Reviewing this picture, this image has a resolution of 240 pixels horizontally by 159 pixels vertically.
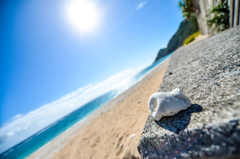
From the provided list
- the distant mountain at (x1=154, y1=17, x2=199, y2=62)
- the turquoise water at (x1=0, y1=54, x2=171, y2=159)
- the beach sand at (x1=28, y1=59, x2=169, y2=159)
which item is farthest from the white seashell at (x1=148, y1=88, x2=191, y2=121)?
the distant mountain at (x1=154, y1=17, x2=199, y2=62)

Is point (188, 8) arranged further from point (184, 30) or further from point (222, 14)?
point (184, 30)

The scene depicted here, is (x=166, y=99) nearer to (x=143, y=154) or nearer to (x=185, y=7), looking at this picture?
(x=143, y=154)

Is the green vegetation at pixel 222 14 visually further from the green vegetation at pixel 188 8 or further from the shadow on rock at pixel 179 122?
the shadow on rock at pixel 179 122

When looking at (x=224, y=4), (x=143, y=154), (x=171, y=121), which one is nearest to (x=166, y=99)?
(x=171, y=121)

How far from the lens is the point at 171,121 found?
0.98 m

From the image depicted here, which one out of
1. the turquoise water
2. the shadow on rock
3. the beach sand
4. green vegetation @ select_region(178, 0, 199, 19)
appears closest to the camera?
the shadow on rock

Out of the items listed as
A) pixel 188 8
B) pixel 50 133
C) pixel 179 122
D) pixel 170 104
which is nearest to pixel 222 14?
pixel 188 8

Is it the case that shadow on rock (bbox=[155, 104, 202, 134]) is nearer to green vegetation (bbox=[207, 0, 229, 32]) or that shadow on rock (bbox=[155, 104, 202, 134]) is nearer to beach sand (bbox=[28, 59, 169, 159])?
beach sand (bbox=[28, 59, 169, 159])

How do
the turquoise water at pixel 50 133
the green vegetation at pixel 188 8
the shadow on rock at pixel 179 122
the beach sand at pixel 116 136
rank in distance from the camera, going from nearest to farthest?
the shadow on rock at pixel 179 122, the beach sand at pixel 116 136, the green vegetation at pixel 188 8, the turquoise water at pixel 50 133

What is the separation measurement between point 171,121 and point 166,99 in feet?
0.82

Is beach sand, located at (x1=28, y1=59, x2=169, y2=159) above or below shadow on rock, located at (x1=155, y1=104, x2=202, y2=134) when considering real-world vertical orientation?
below

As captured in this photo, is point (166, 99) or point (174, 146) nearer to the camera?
point (174, 146)

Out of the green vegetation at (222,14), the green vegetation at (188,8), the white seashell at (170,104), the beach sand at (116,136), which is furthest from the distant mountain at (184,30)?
the white seashell at (170,104)

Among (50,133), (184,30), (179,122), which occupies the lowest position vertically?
(50,133)
